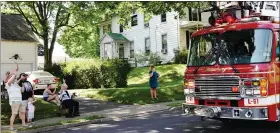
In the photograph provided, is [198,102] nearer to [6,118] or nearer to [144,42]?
[6,118]

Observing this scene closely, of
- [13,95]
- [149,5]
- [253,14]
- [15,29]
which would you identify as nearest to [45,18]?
[15,29]

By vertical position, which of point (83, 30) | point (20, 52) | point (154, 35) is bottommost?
point (20, 52)

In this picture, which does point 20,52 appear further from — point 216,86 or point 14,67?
point 216,86

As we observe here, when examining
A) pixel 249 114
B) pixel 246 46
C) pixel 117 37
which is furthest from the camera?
pixel 117 37

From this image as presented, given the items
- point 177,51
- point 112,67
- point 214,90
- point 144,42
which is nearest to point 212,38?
point 214,90

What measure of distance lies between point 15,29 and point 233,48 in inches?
1037

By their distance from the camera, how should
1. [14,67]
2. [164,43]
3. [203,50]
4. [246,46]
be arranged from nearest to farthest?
[246,46] < [203,50] < [14,67] < [164,43]

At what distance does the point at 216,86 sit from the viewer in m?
8.73

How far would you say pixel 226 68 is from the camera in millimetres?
8664

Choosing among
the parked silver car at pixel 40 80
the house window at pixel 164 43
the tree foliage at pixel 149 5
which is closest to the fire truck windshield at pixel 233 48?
the tree foliage at pixel 149 5

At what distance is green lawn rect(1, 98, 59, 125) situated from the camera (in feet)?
47.7

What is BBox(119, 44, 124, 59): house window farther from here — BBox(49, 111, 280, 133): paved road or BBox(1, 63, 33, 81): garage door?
BBox(49, 111, 280, 133): paved road

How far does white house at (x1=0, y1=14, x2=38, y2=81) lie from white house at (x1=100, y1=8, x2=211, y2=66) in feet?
27.8

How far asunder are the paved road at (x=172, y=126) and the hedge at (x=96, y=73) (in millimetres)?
10171
